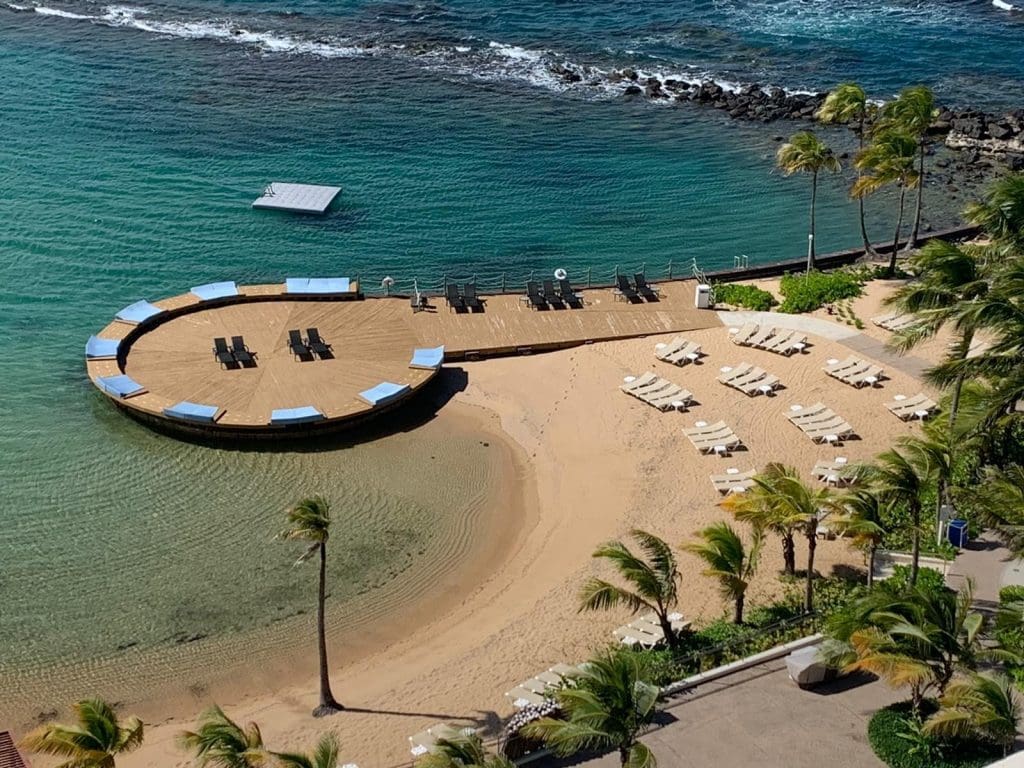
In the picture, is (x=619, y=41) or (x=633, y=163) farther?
(x=619, y=41)

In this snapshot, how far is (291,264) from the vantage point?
5753 centimetres

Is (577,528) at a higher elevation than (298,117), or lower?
lower

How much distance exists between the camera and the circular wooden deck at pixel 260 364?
1746 inches

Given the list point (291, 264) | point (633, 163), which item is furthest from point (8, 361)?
point (633, 163)

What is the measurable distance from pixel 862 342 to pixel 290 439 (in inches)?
856

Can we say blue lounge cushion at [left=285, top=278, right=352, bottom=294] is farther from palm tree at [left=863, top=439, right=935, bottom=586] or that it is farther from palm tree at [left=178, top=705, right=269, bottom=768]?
palm tree at [left=178, top=705, right=269, bottom=768]

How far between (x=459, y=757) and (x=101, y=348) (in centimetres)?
2805

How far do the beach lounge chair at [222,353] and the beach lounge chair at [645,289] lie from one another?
16893 mm

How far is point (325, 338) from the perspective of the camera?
161 ft

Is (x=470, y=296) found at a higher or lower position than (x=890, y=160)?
lower

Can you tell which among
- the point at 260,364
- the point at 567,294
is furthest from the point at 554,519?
the point at 567,294

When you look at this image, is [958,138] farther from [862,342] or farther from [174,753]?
[174,753]

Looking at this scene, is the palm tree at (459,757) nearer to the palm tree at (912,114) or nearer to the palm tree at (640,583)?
the palm tree at (640,583)

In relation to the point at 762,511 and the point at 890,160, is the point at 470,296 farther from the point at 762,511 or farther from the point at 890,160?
the point at 762,511
